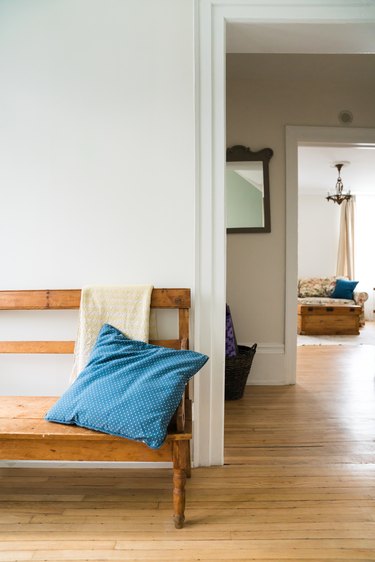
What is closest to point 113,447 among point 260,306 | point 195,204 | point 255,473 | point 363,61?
point 255,473

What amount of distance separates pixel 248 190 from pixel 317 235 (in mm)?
5232

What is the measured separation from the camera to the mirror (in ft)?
9.84

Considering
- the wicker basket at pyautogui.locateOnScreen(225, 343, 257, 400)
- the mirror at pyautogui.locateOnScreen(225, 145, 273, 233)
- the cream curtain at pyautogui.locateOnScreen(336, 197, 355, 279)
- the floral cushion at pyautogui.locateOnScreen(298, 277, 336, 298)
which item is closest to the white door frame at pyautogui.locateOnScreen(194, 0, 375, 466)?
the wicker basket at pyautogui.locateOnScreen(225, 343, 257, 400)

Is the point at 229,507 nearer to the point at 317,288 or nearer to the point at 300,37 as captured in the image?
the point at 300,37

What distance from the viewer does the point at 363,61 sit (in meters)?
2.70

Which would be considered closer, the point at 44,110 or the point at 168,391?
the point at 168,391

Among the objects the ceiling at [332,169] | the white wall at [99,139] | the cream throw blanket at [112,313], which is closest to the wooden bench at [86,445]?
the cream throw blanket at [112,313]

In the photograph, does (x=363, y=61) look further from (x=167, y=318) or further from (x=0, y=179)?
(x=0, y=179)

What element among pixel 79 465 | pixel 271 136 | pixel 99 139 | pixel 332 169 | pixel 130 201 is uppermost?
pixel 332 169

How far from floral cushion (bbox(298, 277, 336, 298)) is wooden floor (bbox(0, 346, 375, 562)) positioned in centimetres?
442

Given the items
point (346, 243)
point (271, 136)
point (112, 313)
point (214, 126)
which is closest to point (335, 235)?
point (346, 243)

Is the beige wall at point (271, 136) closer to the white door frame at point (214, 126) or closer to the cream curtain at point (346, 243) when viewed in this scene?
the white door frame at point (214, 126)

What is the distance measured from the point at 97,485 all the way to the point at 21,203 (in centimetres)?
137

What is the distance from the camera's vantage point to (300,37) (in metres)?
1.83
